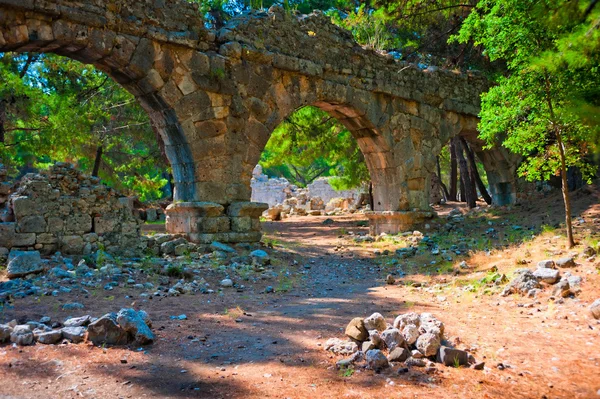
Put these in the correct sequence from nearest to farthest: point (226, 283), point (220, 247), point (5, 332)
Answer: point (5, 332) < point (226, 283) < point (220, 247)

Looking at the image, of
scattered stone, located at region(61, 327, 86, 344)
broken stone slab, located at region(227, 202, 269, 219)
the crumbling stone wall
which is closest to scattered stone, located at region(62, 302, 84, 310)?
scattered stone, located at region(61, 327, 86, 344)

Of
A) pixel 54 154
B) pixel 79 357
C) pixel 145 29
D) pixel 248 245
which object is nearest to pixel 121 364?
pixel 79 357

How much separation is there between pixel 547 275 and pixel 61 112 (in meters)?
9.90

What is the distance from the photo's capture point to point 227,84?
8.06 m

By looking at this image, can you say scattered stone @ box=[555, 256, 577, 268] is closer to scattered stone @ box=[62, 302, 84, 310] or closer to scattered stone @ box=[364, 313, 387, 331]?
scattered stone @ box=[364, 313, 387, 331]

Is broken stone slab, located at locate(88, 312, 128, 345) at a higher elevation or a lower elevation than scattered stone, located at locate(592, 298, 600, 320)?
higher

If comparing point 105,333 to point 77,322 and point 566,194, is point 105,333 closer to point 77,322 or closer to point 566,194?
point 77,322

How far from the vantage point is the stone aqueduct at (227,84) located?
671 centimetres

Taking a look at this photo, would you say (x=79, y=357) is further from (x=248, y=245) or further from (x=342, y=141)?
(x=342, y=141)

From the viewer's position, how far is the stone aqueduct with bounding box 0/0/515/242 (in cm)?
671

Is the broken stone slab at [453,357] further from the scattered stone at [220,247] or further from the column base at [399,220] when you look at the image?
the column base at [399,220]

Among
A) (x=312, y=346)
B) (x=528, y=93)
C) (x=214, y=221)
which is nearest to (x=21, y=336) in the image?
(x=312, y=346)

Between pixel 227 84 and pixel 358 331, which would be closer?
pixel 358 331

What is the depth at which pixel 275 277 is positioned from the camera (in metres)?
6.71
